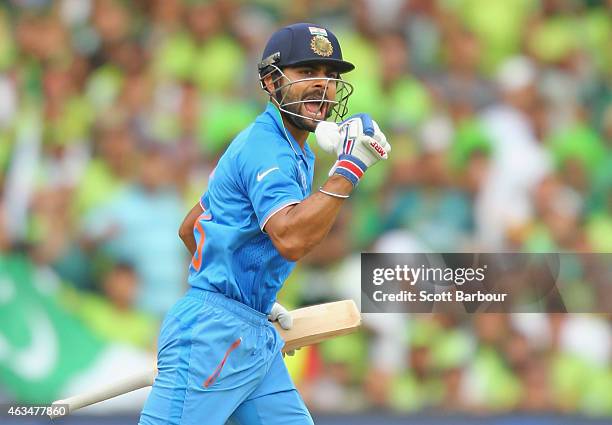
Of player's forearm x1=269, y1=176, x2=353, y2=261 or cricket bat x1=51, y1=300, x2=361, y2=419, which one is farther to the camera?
cricket bat x1=51, y1=300, x2=361, y2=419

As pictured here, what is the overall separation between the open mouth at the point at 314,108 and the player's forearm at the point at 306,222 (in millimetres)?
360

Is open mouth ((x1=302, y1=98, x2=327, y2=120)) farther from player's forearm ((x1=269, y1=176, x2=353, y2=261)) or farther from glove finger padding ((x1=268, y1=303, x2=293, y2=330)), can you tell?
glove finger padding ((x1=268, y1=303, x2=293, y2=330))

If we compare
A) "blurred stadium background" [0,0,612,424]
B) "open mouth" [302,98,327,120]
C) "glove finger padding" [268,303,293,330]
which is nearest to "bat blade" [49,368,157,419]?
"glove finger padding" [268,303,293,330]

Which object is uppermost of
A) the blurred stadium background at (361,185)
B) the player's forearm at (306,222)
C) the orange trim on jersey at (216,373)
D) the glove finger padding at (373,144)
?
the blurred stadium background at (361,185)

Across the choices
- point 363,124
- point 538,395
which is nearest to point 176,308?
point 363,124

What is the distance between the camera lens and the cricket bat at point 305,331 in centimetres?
366

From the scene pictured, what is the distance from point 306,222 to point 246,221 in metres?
0.29

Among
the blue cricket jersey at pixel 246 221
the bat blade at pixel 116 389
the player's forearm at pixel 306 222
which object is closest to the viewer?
the player's forearm at pixel 306 222

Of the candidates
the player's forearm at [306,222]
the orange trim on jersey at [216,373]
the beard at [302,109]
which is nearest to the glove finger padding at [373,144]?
the player's forearm at [306,222]

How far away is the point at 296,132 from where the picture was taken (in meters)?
3.29

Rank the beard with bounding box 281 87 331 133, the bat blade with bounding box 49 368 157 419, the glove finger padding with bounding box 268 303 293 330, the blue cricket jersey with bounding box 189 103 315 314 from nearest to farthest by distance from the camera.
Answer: the blue cricket jersey with bounding box 189 103 315 314
the beard with bounding box 281 87 331 133
the glove finger padding with bounding box 268 303 293 330
the bat blade with bounding box 49 368 157 419

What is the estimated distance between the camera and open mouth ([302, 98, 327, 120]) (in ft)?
10.5

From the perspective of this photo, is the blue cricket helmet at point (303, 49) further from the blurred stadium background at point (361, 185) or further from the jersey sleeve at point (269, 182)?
the blurred stadium background at point (361, 185)

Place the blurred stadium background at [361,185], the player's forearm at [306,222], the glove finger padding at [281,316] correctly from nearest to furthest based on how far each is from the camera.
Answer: the player's forearm at [306,222] → the glove finger padding at [281,316] → the blurred stadium background at [361,185]
